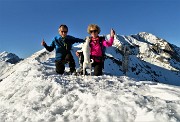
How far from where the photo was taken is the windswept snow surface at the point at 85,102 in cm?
697

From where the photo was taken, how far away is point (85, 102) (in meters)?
7.99

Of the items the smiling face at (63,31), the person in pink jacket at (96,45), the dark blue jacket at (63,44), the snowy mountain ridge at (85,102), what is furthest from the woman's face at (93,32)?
the snowy mountain ridge at (85,102)

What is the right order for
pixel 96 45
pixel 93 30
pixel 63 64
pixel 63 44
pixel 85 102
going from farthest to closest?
1. pixel 63 44
2. pixel 63 64
3. pixel 96 45
4. pixel 93 30
5. pixel 85 102

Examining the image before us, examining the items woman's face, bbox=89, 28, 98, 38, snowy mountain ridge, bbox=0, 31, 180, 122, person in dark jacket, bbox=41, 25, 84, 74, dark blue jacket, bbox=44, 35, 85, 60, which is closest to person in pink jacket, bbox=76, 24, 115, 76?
woman's face, bbox=89, 28, 98, 38

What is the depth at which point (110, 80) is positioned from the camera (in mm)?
11273

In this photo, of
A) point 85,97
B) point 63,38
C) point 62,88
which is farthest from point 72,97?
point 63,38

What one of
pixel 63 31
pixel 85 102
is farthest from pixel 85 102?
pixel 63 31

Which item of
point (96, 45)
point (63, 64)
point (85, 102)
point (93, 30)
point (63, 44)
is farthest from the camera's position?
point (63, 44)

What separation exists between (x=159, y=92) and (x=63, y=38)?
6.82 m

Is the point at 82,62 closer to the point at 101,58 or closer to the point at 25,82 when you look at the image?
the point at 101,58

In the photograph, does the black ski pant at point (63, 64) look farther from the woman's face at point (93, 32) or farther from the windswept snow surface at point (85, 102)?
the windswept snow surface at point (85, 102)

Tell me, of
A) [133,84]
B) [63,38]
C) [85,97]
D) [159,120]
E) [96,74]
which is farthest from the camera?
[63,38]

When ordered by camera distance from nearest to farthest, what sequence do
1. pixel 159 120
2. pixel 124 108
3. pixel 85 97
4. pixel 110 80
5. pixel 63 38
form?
pixel 159 120, pixel 124 108, pixel 85 97, pixel 110 80, pixel 63 38

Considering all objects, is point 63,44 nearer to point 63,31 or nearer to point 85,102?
point 63,31
